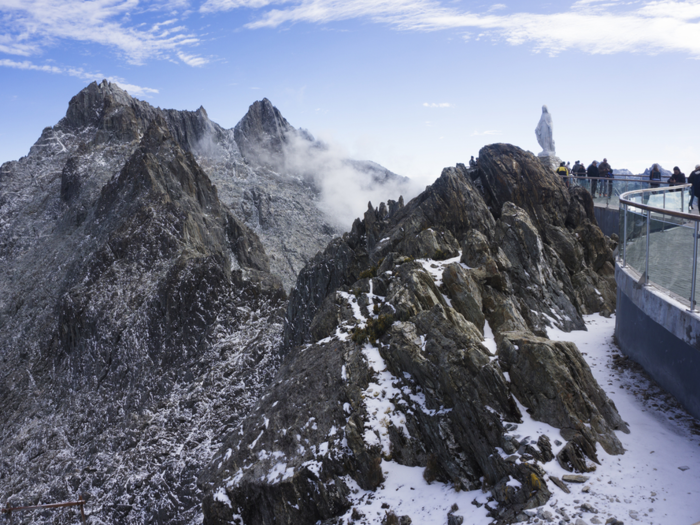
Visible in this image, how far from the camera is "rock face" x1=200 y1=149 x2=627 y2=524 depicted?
35.5 feet

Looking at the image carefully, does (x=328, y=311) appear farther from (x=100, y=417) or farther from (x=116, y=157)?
(x=116, y=157)

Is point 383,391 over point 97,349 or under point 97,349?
over

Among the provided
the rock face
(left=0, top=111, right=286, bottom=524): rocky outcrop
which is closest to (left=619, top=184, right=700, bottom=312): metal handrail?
the rock face

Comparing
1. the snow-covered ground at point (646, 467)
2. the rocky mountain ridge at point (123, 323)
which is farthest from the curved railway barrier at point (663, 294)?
the rocky mountain ridge at point (123, 323)

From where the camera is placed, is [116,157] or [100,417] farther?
[116,157]

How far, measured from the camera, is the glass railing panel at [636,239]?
40.2 feet

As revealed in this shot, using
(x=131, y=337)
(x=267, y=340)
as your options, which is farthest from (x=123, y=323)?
(x=267, y=340)

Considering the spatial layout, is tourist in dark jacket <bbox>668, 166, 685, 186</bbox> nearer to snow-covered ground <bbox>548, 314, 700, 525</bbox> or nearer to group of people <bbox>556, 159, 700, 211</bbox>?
group of people <bbox>556, 159, 700, 211</bbox>

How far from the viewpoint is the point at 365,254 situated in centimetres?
3073

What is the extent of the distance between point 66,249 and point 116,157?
20407 millimetres

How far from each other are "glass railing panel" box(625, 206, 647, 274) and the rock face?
333 cm

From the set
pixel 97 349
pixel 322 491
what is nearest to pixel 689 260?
pixel 322 491

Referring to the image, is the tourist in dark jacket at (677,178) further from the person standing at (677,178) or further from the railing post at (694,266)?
the railing post at (694,266)

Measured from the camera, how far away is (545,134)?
4228 centimetres
